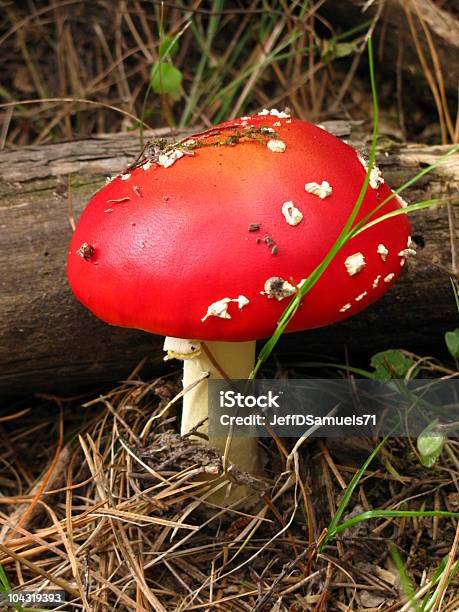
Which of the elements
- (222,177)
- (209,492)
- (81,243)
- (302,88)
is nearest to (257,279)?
(222,177)

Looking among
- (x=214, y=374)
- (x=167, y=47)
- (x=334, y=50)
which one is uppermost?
(x=167, y=47)

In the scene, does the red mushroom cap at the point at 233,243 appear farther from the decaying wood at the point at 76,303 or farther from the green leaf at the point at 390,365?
the decaying wood at the point at 76,303

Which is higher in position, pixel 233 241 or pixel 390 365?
pixel 233 241

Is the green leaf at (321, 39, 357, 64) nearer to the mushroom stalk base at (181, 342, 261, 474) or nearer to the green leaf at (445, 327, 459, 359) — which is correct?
the green leaf at (445, 327, 459, 359)

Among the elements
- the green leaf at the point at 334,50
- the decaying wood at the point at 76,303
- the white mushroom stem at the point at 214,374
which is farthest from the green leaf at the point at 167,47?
the white mushroom stem at the point at 214,374

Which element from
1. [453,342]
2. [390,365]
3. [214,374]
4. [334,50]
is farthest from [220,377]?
[334,50]

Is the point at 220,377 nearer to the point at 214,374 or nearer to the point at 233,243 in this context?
the point at 214,374

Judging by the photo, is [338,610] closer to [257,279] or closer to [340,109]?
[257,279]
